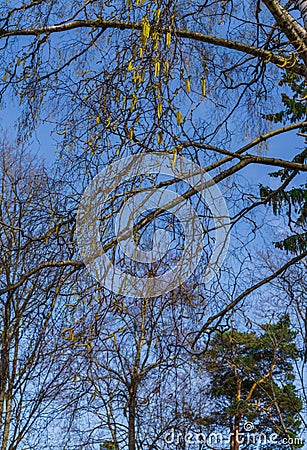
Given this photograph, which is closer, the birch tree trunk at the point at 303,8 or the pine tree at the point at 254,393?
the birch tree trunk at the point at 303,8

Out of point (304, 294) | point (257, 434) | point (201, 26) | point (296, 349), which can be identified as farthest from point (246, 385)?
point (201, 26)

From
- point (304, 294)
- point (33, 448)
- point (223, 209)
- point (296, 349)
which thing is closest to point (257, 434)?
point (296, 349)

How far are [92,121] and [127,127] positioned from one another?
29cm

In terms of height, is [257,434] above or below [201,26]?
below

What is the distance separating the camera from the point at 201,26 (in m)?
3.02

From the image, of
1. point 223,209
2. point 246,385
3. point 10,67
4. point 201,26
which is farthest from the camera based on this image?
point 246,385

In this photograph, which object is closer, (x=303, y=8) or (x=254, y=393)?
(x=303, y=8)

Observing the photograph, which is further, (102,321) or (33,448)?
(33,448)

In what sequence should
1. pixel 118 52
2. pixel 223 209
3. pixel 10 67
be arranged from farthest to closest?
1. pixel 10 67
2. pixel 223 209
3. pixel 118 52

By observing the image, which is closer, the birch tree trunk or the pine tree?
the birch tree trunk

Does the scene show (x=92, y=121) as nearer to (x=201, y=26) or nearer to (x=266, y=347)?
(x=201, y=26)

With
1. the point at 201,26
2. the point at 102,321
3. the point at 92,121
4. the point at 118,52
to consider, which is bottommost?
the point at 102,321

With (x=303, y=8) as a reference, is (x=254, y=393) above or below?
above

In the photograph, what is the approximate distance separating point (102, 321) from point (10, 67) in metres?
1.31
